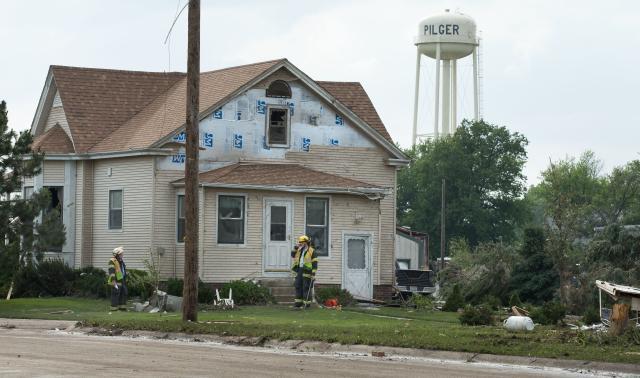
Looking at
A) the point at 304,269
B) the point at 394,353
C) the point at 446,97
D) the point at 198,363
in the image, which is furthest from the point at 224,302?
the point at 446,97

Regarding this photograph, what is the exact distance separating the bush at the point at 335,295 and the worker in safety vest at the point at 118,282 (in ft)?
20.3

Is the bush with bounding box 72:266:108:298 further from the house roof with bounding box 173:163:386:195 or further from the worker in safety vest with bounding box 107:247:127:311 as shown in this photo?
the worker in safety vest with bounding box 107:247:127:311

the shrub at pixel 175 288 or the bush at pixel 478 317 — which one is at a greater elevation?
the shrub at pixel 175 288

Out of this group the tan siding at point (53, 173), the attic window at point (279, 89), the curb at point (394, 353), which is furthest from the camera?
the tan siding at point (53, 173)

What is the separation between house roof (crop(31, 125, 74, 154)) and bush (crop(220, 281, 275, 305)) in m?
7.79

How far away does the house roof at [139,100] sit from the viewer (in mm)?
41500

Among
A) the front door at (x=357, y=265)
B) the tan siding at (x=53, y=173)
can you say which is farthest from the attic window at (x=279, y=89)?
the tan siding at (x=53, y=173)

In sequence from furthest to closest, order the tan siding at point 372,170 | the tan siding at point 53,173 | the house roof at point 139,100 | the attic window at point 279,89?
the tan siding at point 53,173
the tan siding at point 372,170
the attic window at point 279,89
the house roof at point 139,100

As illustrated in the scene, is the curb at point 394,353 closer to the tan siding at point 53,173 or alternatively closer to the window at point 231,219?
the window at point 231,219

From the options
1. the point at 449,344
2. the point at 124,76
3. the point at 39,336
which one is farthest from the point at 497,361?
the point at 124,76

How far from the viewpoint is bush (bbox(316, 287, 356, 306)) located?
1563 inches

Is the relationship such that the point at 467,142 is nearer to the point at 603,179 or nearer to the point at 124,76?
the point at 603,179

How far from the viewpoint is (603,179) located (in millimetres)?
101625

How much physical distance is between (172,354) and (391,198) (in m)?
22.1
